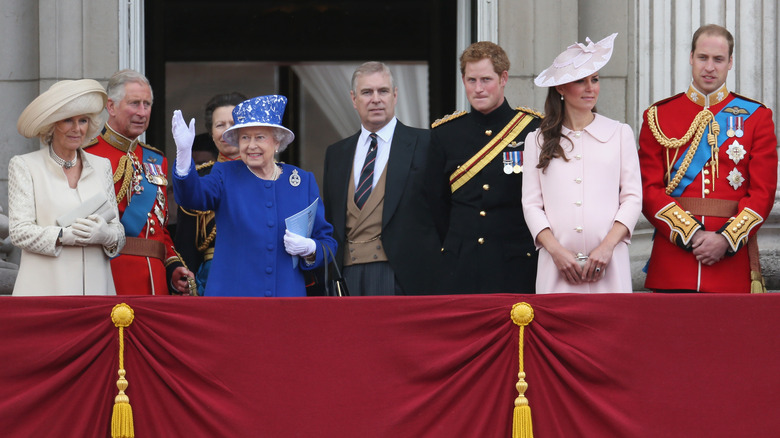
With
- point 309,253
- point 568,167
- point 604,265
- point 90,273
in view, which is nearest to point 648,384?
point 604,265

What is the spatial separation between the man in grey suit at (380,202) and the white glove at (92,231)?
1070 millimetres

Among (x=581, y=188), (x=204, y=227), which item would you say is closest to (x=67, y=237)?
(x=204, y=227)

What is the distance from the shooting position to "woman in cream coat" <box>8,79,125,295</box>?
5.39 m

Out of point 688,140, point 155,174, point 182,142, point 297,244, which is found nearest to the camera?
point 182,142

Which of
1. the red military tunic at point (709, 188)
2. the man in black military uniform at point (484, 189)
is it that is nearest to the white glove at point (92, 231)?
the man in black military uniform at point (484, 189)

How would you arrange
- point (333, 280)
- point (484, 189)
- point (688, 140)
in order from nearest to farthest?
point (333, 280) → point (484, 189) → point (688, 140)

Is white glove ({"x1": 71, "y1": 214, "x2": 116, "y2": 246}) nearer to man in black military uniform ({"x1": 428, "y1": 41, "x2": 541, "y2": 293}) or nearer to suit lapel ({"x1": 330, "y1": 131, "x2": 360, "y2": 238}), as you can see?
suit lapel ({"x1": 330, "y1": 131, "x2": 360, "y2": 238})

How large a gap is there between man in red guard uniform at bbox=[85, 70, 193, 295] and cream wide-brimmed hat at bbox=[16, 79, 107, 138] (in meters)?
0.61

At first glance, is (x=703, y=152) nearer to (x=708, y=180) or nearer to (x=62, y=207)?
(x=708, y=180)

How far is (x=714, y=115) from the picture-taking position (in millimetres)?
5992

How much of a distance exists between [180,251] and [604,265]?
7.17ft

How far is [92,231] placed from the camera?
5.39 m

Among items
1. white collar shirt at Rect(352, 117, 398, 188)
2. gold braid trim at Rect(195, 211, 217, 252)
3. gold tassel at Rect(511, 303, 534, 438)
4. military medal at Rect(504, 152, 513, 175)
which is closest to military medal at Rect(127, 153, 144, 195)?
gold braid trim at Rect(195, 211, 217, 252)

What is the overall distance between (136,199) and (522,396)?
222cm
